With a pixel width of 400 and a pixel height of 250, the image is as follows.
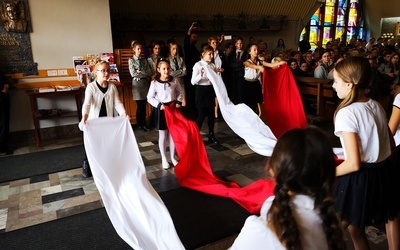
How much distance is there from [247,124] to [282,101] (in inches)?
27.2

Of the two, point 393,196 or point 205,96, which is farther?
point 205,96

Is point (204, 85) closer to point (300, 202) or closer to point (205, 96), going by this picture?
point (205, 96)

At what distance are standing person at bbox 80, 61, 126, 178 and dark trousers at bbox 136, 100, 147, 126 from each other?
6.87ft

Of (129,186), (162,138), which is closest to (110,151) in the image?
(129,186)

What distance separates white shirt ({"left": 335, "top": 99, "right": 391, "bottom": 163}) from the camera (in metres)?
1.49

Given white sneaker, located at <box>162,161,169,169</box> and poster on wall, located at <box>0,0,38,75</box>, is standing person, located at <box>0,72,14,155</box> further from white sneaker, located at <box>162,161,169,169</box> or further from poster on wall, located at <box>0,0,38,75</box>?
white sneaker, located at <box>162,161,169,169</box>

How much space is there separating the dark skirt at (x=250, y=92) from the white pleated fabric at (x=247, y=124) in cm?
108

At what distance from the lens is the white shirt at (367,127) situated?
1.49m

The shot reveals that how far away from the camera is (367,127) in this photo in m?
1.51

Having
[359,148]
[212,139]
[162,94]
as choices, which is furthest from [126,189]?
[212,139]

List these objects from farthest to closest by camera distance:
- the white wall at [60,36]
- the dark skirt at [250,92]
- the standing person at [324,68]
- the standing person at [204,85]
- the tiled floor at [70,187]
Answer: the standing person at [324,68] < the dark skirt at [250,92] < the white wall at [60,36] < the standing person at [204,85] < the tiled floor at [70,187]

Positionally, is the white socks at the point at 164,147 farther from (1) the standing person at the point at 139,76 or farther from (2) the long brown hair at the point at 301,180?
(2) the long brown hair at the point at 301,180


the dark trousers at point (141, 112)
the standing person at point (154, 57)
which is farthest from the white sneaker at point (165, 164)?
the standing person at point (154, 57)

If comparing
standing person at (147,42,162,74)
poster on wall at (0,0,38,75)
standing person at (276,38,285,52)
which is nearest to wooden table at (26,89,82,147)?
poster on wall at (0,0,38,75)
